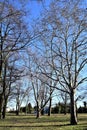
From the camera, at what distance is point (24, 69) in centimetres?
3538

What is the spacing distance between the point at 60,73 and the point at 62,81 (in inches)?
33.6

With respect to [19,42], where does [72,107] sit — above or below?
below

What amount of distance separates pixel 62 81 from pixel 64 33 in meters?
4.87

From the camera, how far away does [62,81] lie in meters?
33.3

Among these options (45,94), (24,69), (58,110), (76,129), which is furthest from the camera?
(58,110)

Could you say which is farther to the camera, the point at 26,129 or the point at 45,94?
the point at 45,94

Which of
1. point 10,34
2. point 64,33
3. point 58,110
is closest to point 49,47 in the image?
point 64,33

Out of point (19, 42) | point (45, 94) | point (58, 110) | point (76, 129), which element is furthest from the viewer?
point (58, 110)

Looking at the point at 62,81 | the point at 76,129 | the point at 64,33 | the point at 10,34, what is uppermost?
the point at 64,33


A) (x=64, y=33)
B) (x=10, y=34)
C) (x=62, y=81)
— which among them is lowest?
(x=62, y=81)

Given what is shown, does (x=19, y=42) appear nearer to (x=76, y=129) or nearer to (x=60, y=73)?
(x=76, y=129)

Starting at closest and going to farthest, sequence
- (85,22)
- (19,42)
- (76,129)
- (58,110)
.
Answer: (19,42)
(76,129)
(85,22)
(58,110)

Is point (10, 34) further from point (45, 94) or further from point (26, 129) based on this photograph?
point (45, 94)

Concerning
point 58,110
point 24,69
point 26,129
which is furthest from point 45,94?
point 26,129
